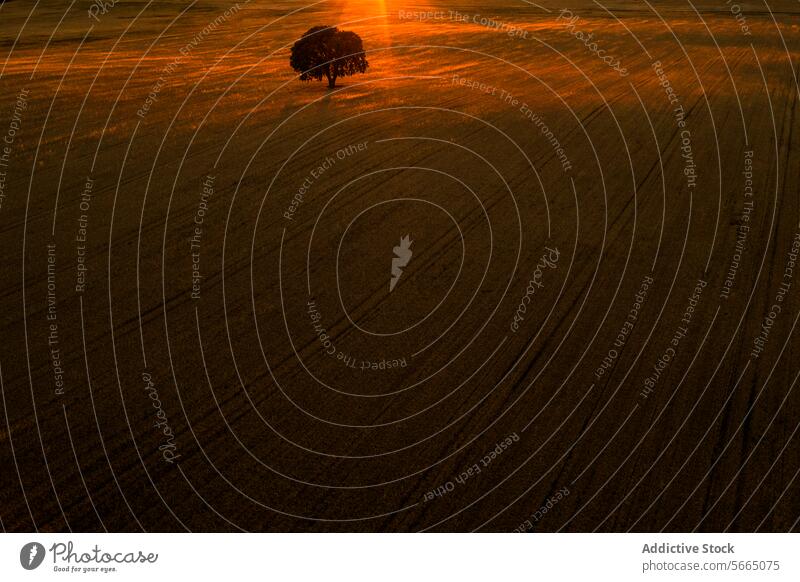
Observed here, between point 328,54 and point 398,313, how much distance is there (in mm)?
12722

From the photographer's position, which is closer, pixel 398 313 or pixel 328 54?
pixel 398 313

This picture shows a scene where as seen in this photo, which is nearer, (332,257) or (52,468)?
(52,468)

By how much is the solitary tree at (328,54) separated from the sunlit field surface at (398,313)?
60 cm

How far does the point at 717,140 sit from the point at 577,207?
5680mm

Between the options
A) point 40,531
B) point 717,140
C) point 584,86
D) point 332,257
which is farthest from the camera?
point 584,86

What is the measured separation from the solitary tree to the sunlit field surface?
0.60m

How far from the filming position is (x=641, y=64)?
27.4 metres

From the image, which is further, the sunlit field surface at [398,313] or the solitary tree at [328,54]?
the solitary tree at [328,54]

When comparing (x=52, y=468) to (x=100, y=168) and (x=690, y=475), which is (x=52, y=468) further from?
(x=100, y=168)

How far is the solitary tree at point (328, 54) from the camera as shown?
2111cm

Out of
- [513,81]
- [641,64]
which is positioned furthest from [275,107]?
[641,64]

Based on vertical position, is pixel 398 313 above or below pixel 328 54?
below

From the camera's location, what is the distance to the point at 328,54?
21547 mm

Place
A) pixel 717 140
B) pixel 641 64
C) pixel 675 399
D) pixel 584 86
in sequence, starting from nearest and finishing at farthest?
1. pixel 675 399
2. pixel 717 140
3. pixel 584 86
4. pixel 641 64
